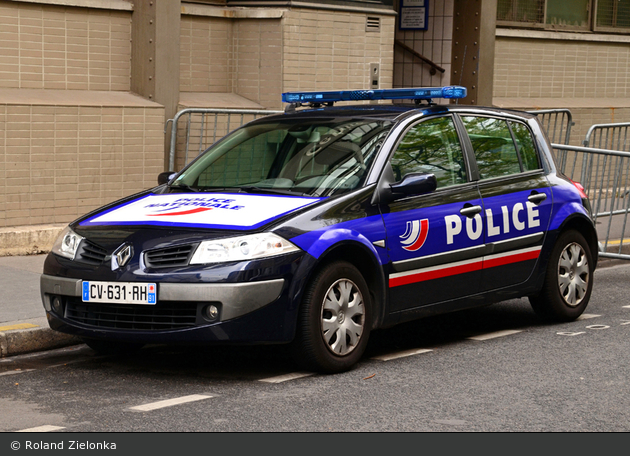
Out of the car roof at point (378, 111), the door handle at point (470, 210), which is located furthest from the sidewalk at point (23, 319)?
the door handle at point (470, 210)

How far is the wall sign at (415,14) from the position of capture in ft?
52.3

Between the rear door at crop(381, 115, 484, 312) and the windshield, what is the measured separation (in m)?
0.25

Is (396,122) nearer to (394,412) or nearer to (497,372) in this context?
(497,372)

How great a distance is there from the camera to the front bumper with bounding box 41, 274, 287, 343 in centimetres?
582

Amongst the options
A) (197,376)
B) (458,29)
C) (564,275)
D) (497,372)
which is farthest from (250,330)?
(458,29)

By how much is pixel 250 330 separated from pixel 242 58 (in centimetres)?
758

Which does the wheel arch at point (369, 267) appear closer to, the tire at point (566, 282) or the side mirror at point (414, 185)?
the side mirror at point (414, 185)

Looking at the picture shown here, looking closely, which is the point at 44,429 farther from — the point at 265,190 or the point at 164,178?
the point at 164,178

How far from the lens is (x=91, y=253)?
20.5 feet

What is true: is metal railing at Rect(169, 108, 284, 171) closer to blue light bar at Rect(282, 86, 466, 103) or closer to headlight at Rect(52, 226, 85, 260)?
blue light bar at Rect(282, 86, 466, 103)

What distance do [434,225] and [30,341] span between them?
2821 mm

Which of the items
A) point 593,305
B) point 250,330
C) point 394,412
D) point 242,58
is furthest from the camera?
point 242,58

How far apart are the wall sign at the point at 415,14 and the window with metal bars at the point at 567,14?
3.80 feet

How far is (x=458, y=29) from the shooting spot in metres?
15.7
